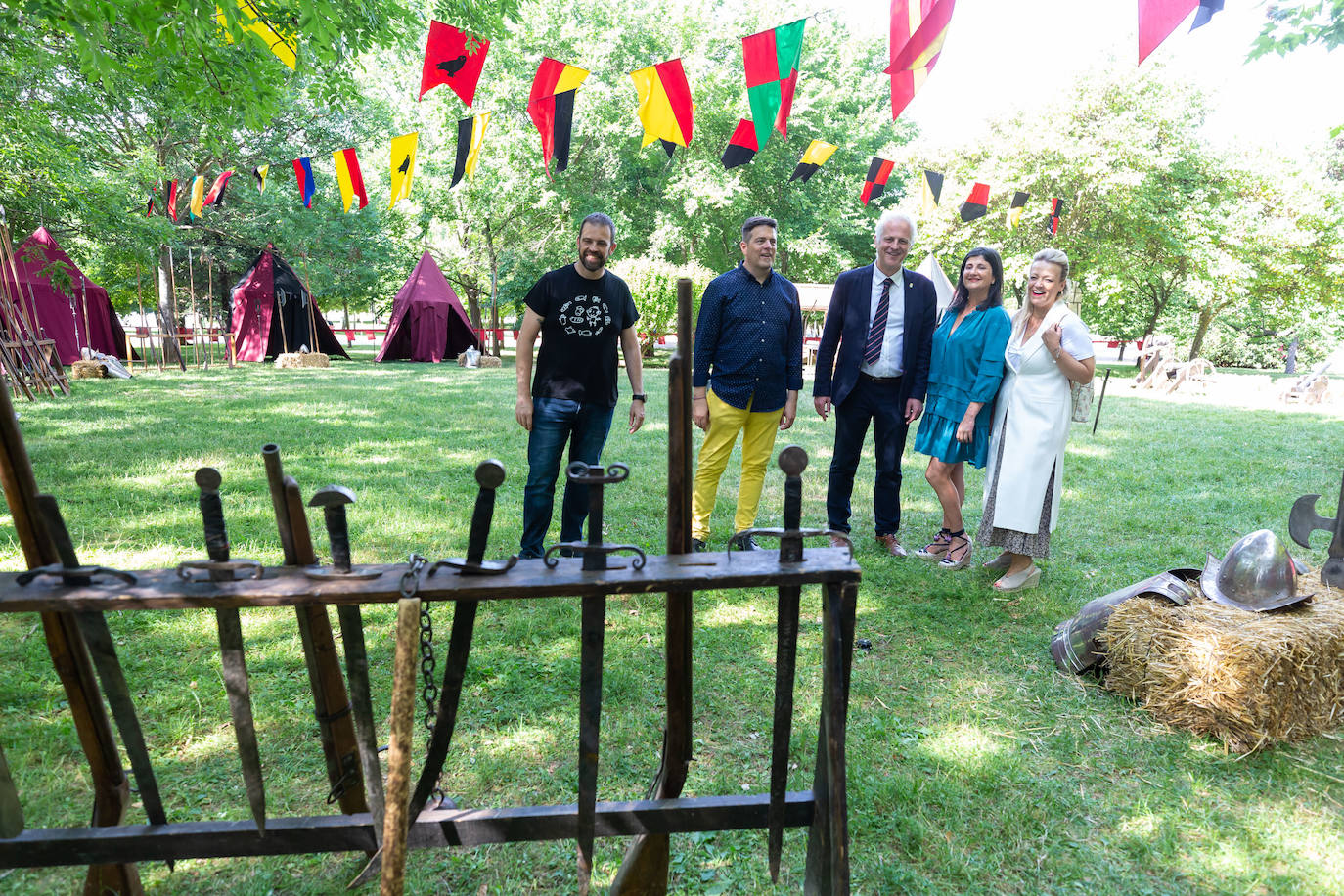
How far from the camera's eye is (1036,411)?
3.94 m

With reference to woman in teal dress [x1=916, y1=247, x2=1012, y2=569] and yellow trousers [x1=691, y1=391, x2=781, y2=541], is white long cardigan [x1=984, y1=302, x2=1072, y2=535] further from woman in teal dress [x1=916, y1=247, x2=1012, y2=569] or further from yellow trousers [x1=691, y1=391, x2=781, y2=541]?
yellow trousers [x1=691, y1=391, x2=781, y2=541]

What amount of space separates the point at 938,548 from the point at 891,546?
28cm

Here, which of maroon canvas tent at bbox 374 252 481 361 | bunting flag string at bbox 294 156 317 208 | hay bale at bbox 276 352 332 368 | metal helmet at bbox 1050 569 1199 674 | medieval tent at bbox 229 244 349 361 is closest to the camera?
metal helmet at bbox 1050 569 1199 674

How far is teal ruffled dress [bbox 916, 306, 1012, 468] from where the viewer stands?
4180mm

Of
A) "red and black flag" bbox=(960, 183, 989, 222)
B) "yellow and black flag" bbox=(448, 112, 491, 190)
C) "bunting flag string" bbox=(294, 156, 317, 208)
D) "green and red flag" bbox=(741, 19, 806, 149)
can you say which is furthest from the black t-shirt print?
"bunting flag string" bbox=(294, 156, 317, 208)

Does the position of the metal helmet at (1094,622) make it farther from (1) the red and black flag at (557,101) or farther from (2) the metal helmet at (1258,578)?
(1) the red and black flag at (557,101)

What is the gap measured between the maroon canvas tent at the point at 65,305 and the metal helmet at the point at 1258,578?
14.2 metres

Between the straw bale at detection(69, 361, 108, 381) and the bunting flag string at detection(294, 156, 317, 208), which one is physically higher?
the bunting flag string at detection(294, 156, 317, 208)

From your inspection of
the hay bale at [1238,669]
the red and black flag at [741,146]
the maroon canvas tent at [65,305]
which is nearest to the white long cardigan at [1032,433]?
the hay bale at [1238,669]

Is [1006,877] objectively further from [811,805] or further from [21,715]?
[21,715]

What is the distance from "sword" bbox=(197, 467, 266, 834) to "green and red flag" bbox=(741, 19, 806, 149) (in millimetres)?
4893

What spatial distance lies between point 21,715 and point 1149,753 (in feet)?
13.7

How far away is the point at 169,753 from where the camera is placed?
2645 mm

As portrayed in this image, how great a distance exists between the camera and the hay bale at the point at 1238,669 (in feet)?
9.03
